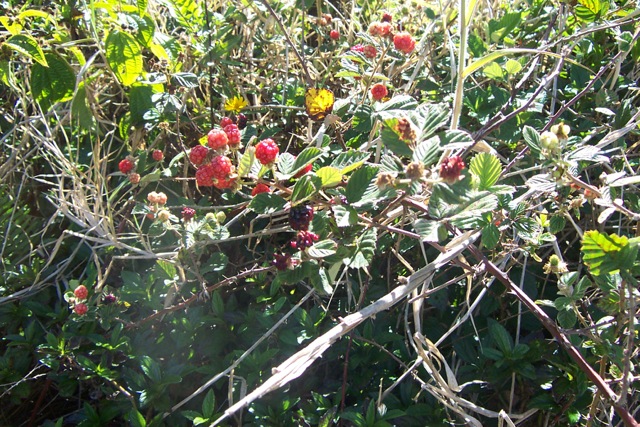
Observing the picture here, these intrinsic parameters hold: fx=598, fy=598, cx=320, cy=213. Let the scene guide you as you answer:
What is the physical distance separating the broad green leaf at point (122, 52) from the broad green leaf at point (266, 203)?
1.88ft

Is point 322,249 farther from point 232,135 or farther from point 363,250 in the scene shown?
point 232,135

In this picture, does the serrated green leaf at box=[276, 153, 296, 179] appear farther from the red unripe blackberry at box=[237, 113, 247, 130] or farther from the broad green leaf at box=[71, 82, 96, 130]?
the broad green leaf at box=[71, 82, 96, 130]

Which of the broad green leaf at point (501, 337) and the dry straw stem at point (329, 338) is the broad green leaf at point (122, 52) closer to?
the dry straw stem at point (329, 338)

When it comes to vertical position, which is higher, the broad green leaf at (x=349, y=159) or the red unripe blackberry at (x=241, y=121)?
the broad green leaf at (x=349, y=159)

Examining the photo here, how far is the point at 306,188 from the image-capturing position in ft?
3.09

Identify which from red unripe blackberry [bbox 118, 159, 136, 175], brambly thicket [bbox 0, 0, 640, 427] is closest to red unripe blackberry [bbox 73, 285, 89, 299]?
brambly thicket [bbox 0, 0, 640, 427]

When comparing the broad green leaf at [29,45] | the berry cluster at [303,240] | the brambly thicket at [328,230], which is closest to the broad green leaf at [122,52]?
the brambly thicket at [328,230]

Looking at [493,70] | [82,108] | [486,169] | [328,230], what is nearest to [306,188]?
[328,230]

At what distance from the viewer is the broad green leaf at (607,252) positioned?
877 mm

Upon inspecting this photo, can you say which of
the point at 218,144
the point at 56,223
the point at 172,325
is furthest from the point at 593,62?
the point at 56,223

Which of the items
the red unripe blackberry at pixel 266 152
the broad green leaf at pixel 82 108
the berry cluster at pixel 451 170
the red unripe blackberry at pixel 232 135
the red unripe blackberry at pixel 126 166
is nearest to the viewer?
the berry cluster at pixel 451 170

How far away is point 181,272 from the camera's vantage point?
3.94ft

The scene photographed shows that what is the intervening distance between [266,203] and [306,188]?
8 centimetres

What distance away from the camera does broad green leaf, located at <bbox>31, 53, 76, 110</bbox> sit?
140 centimetres
